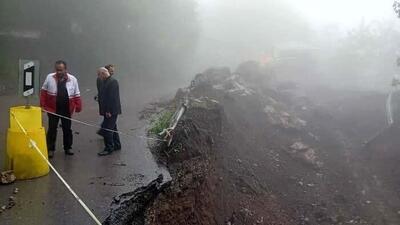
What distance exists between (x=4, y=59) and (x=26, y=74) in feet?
43.1

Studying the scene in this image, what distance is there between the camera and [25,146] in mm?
6863

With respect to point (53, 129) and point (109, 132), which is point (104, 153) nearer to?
point (109, 132)

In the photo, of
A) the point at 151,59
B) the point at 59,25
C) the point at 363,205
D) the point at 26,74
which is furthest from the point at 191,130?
the point at 151,59

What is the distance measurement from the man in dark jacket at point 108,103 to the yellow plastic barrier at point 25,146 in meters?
1.84

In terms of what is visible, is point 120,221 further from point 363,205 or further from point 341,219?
point 363,205

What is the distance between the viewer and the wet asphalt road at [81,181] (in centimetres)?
586

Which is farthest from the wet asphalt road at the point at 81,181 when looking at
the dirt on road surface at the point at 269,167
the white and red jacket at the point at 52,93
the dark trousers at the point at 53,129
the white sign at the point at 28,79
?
the white sign at the point at 28,79

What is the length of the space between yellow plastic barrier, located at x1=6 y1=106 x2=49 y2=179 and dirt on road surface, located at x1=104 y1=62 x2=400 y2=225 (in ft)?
6.78

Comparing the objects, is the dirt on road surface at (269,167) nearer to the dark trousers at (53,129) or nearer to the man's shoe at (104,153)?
the man's shoe at (104,153)

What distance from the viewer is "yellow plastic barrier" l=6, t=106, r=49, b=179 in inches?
270

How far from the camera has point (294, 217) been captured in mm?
8891

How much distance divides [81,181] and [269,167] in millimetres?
5134

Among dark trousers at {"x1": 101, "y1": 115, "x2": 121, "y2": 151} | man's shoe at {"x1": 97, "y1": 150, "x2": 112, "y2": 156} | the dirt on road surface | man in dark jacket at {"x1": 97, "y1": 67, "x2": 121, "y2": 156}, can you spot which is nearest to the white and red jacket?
man in dark jacket at {"x1": 97, "y1": 67, "x2": 121, "y2": 156}

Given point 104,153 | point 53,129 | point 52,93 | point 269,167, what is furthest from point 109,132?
point 269,167
